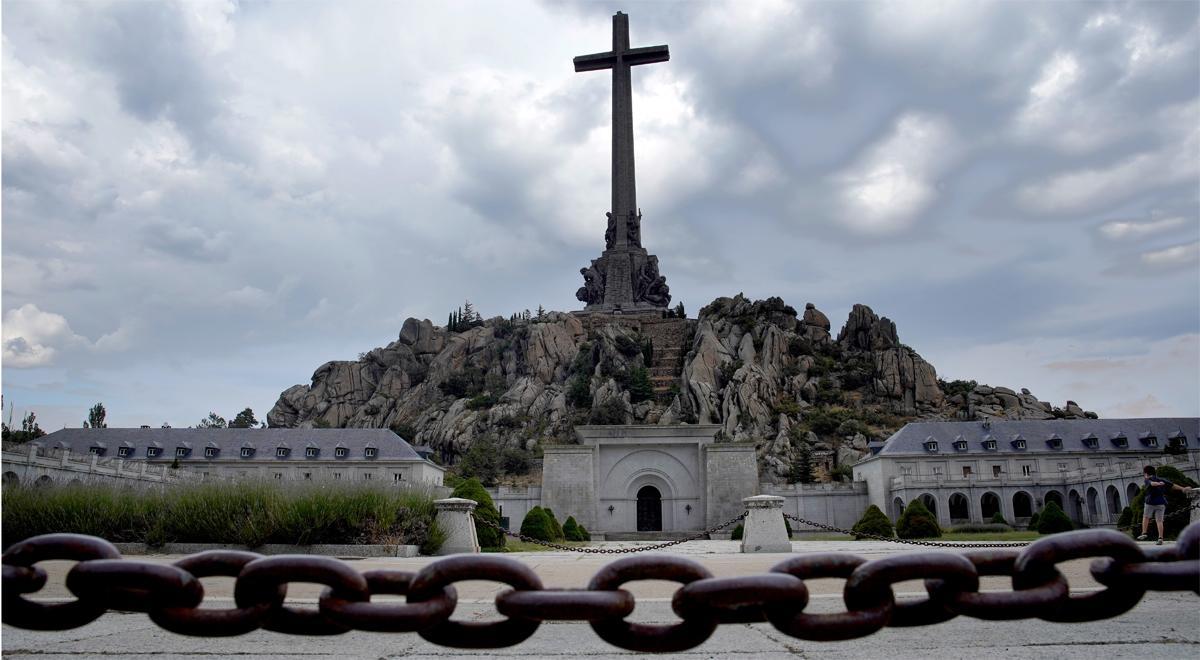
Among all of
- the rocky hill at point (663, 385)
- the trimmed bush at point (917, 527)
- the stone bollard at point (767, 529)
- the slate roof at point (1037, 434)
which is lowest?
the trimmed bush at point (917, 527)

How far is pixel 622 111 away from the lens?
72.5 meters

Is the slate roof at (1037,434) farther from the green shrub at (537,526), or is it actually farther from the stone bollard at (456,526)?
the stone bollard at (456,526)

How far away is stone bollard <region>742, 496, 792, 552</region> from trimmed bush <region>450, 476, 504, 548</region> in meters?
5.92

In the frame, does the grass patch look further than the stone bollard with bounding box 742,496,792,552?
No

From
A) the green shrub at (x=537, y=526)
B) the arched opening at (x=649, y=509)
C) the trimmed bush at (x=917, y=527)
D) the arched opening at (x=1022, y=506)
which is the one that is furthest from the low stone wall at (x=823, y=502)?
the green shrub at (x=537, y=526)

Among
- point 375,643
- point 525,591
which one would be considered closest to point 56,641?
point 375,643

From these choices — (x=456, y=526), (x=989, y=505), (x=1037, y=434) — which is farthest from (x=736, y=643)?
(x=1037, y=434)

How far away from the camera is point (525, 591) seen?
1645mm

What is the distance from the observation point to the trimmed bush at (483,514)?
61.2 feet

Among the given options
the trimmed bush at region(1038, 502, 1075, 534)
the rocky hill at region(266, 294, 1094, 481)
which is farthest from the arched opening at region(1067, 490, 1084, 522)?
the trimmed bush at region(1038, 502, 1075, 534)

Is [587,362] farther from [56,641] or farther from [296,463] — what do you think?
[56,641]

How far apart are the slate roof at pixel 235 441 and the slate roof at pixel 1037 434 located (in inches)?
1191

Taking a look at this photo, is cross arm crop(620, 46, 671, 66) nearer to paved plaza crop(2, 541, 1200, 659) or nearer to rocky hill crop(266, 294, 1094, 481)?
rocky hill crop(266, 294, 1094, 481)

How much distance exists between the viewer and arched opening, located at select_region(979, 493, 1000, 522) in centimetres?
4452
